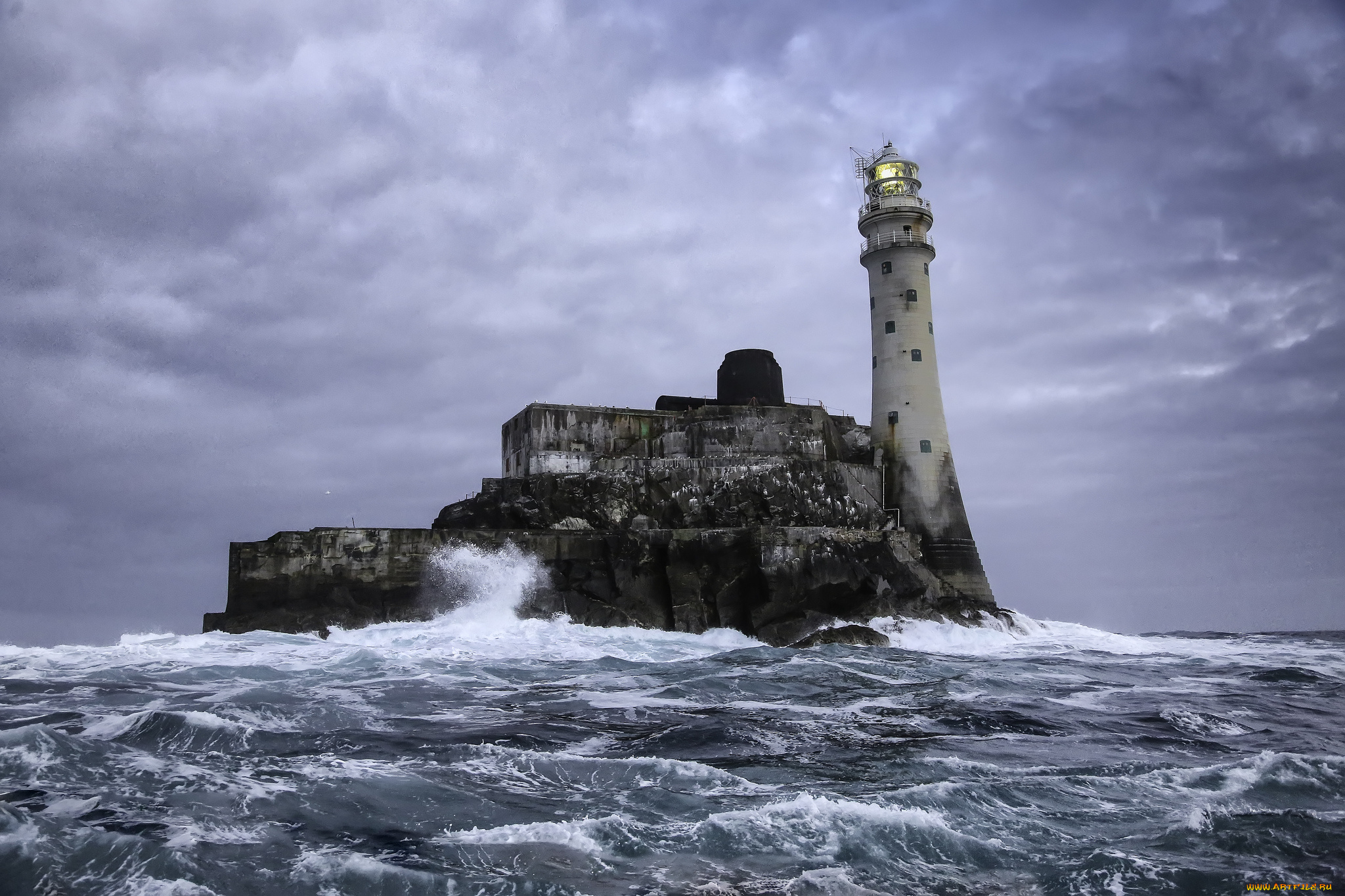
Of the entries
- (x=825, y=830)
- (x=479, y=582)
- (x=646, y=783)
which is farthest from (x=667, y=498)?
(x=825, y=830)

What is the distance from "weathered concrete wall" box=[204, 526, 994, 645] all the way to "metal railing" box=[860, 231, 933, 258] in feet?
45.2

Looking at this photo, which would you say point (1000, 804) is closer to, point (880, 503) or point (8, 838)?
point (8, 838)

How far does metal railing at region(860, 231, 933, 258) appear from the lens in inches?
1473

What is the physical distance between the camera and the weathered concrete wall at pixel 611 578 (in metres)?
26.0

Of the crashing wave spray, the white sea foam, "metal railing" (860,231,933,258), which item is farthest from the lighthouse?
the white sea foam

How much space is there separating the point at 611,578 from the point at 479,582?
382cm

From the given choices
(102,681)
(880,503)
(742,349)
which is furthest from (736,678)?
(742,349)

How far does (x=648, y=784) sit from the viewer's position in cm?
902

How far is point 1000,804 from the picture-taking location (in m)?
8.44

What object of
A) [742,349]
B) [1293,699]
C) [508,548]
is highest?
[742,349]

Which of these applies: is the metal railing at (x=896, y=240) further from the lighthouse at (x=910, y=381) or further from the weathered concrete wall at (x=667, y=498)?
the weathered concrete wall at (x=667, y=498)

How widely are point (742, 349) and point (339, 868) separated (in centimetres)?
3493

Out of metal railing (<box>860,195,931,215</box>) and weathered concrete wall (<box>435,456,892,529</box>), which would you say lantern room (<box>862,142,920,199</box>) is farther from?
weathered concrete wall (<box>435,456,892,529</box>)

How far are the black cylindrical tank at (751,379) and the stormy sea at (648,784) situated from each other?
22.5 m
